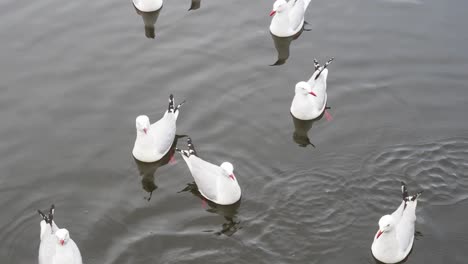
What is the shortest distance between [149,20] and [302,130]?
5463mm

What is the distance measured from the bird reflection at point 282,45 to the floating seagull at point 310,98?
5.36 feet

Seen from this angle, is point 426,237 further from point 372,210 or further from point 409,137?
point 409,137

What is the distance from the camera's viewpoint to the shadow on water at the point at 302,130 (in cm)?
1305

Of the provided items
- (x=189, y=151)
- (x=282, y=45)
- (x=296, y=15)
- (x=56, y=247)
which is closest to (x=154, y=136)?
(x=189, y=151)

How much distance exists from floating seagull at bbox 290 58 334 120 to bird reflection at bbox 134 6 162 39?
441 centimetres

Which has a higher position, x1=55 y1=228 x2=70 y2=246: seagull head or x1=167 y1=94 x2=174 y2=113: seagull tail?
x1=167 y1=94 x2=174 y2=113: seagull tail

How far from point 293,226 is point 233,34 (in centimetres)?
626

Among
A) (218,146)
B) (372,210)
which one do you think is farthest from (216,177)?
(372,210)

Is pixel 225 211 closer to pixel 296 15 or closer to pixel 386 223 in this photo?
pixel 386 223

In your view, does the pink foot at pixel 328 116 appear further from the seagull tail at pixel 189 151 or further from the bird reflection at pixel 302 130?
the seagull tail at pixel 189 151

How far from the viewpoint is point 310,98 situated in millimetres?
13453

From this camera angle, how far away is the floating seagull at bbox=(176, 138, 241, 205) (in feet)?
37.3

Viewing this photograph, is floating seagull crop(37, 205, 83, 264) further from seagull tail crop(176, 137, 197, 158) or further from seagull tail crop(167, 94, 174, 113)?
seagull tail crop(167, 94, 174, 113)

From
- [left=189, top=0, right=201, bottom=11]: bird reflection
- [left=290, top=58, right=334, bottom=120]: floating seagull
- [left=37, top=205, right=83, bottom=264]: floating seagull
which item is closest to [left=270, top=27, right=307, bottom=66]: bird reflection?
[left=290, top=58, right=334, bottom=120]: floating seagull
